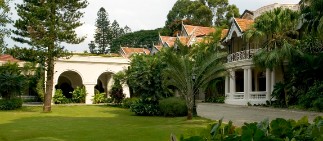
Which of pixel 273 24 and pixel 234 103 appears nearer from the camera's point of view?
pixel 273 24

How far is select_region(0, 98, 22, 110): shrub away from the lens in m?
27.2

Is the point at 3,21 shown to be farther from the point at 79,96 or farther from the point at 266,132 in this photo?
the point at 266,132

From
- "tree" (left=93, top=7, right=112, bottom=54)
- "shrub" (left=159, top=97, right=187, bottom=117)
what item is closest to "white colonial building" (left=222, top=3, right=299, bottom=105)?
"shrub" (left=159, top=97, right=187, bottom=117)

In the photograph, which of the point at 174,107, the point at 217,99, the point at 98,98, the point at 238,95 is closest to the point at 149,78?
the point at 174,107

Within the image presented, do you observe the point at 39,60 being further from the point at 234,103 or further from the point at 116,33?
the point at 116,33

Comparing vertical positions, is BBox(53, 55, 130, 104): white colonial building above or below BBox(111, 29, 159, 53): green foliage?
below

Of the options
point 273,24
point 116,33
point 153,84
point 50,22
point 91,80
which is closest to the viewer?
point 153,84

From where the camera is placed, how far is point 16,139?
11.5 metres

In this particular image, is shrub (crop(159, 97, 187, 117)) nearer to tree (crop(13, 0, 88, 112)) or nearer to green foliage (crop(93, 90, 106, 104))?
tree (crop(13, 0, 88, 112))

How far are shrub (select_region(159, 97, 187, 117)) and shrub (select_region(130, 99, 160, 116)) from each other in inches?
44.9

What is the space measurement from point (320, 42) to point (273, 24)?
285 centimetres

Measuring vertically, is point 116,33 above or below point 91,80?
above

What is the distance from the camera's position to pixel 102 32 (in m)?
71.5

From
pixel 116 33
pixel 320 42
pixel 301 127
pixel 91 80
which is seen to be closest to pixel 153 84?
pixel 320 42
